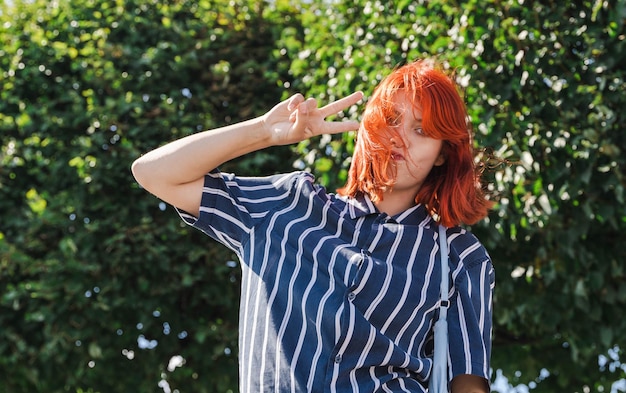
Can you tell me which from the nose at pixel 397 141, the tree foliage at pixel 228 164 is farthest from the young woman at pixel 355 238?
the tree foliage at pixel 228 164

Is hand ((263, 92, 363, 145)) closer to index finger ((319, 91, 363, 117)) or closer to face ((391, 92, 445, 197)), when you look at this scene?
index finger ((319, 91, 363, 117))

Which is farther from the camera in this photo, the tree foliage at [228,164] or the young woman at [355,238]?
the tree foliage at [228,164]

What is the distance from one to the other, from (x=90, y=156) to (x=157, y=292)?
0.87m

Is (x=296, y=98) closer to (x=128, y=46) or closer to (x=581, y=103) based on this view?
(x=581, y=103)

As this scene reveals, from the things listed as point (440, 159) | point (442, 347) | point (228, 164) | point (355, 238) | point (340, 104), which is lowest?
point (228, 164)

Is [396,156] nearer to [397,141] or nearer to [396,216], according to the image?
[397,141]

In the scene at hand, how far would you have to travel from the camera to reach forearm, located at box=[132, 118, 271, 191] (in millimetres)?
2262

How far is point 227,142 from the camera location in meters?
2.26

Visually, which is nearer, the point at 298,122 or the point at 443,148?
the point at 298,122

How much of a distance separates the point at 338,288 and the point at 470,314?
0.36 metres

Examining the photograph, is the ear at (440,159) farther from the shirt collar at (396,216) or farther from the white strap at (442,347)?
the white strap at (442,347)

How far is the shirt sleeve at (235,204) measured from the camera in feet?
7.63

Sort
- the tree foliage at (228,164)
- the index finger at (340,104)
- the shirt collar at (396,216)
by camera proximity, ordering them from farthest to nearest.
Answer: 1. the tree foliage at (228,164)
2. the shirt collar at (396,216)
3. the index finger at (340,104)

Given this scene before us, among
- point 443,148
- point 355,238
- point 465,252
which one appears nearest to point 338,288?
point 355,238
